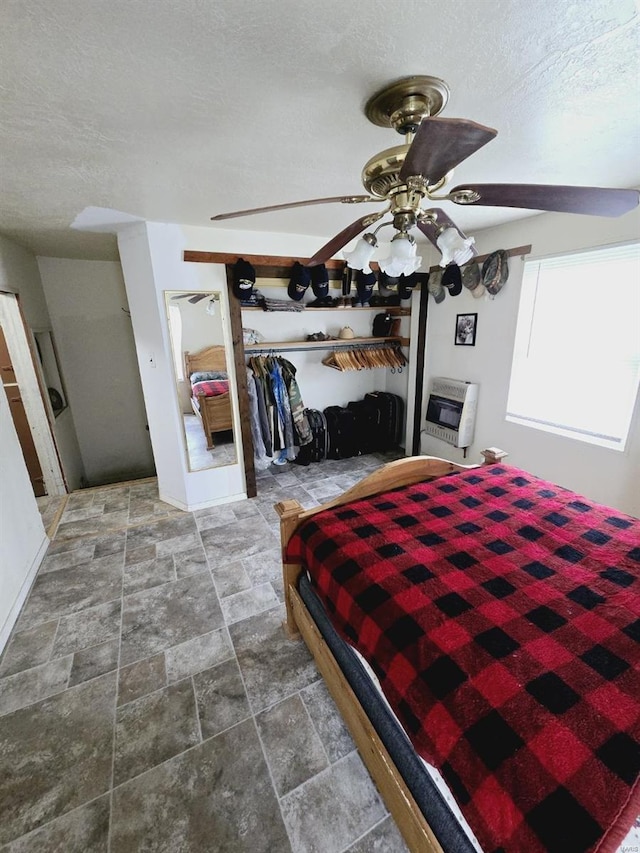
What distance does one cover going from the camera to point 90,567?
238 centimetres

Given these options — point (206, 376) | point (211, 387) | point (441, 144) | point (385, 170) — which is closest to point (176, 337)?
point (206, 376)

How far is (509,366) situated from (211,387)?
2606mm

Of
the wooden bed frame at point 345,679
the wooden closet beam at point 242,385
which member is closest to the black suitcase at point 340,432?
the wooden closet beam at point 242,385

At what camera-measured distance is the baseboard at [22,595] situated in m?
1.81

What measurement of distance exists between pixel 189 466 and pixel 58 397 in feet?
6.14

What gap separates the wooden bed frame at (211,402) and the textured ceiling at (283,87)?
1.25m

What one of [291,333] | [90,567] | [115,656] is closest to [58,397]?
[90,567]

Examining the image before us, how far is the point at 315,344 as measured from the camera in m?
3.51

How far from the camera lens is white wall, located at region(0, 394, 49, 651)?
6.31 feet

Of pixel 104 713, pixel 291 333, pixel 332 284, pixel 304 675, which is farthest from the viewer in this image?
pixel 291 333

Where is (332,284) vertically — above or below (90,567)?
above

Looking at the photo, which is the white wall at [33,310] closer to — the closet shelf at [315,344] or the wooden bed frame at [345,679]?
the closet shelf at [315,344]

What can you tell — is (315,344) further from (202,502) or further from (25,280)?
(25,280)

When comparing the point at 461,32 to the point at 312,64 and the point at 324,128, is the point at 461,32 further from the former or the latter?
the point at 324,128
